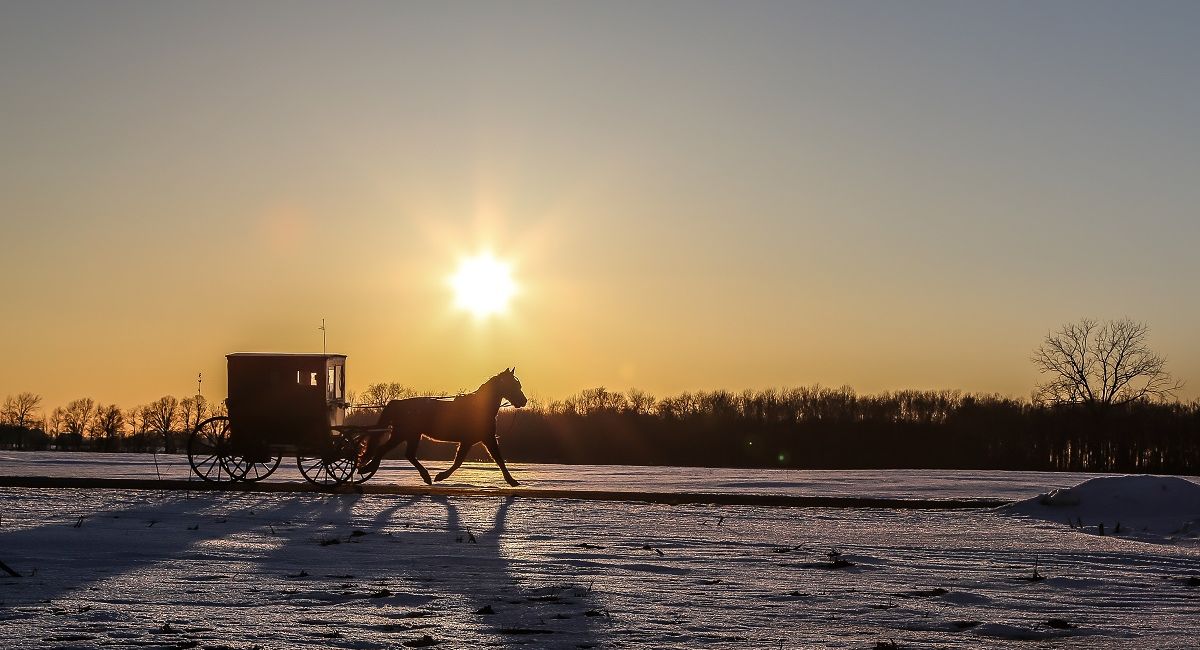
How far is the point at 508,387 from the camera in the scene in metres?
22.5

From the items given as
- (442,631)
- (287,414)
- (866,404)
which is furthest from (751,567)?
(866,404)

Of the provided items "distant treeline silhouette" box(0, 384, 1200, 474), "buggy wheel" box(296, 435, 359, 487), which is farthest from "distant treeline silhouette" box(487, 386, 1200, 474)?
"buggy wheel" box(296, 435, 359, 487)

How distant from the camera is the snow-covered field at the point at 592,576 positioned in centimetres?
734

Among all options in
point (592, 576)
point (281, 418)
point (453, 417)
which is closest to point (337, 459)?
point (281, 418)

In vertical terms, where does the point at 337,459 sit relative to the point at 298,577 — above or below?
above

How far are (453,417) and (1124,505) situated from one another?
37.3ft

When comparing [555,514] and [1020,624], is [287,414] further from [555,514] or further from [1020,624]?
[1020,624]

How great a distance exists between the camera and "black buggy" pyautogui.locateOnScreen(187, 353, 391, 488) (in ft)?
72.3

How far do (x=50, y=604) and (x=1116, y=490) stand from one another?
14949mm

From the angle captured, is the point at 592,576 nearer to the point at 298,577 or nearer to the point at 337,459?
the point at 298,577

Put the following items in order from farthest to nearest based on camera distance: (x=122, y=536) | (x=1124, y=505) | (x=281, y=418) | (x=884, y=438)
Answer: (x=884, y=438) → (x=281, y=418) → (x=1124, y=505) → (x=122, y=536)

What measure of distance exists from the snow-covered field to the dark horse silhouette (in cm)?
470

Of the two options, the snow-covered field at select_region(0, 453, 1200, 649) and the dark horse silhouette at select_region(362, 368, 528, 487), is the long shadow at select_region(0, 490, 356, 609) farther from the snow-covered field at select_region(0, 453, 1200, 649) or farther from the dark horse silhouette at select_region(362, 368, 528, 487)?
the dark horse silhouette at select_region(362, 368, 528, 487)

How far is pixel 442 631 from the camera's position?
289 inches
